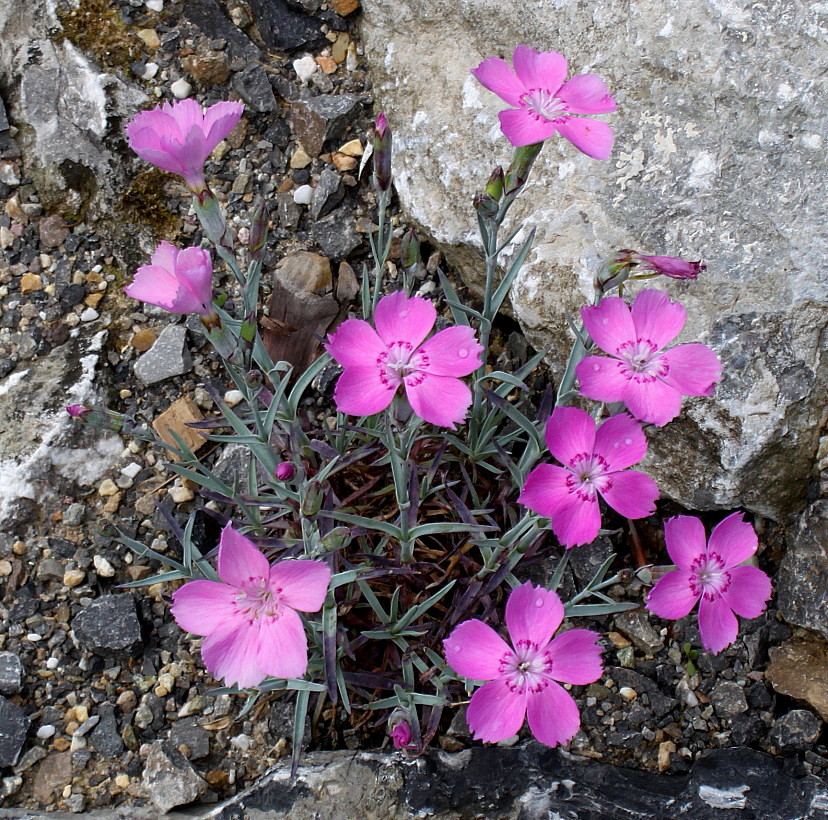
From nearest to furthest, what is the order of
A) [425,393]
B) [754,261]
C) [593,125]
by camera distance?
1. [425,393]
2. [593,125]
3. [754,261]

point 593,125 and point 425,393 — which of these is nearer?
point 425,393

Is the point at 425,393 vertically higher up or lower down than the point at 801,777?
higher up

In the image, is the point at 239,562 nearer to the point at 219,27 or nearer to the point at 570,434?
the point at 570,434

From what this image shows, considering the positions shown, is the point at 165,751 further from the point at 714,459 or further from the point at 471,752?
the point at 714,459

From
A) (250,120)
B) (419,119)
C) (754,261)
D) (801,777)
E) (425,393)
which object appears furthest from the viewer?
(250,120)

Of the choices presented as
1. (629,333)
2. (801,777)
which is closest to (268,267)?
(629,333)

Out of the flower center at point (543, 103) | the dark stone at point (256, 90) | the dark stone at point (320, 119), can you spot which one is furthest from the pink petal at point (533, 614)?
the dark stone at point (256, 90)

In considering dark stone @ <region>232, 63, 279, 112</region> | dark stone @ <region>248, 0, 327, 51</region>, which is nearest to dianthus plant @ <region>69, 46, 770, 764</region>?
dark stone @ <region>232, 63, 279, 112</region>
